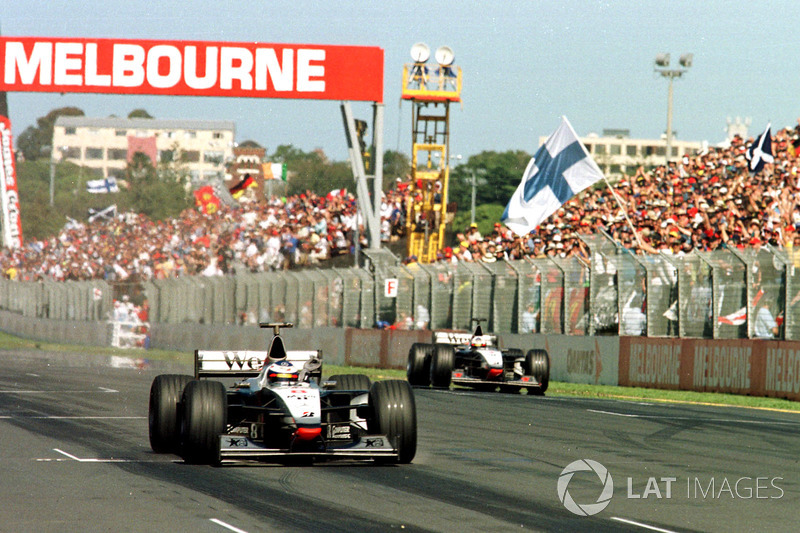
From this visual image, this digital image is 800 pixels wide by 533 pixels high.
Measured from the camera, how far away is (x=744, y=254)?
1950cm

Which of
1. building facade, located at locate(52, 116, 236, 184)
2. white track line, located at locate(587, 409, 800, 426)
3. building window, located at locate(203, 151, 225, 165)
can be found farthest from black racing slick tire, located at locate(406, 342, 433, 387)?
building window, located at locate(203, 151, 225, 165)

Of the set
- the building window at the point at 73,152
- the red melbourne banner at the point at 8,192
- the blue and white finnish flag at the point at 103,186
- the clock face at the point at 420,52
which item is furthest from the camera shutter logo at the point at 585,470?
the building window at the point at 73,152

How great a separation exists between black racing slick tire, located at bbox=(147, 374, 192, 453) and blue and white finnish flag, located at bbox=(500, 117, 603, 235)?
13702 millimetres

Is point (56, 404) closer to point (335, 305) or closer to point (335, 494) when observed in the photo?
point (335, 494)

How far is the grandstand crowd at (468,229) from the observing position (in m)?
24.5

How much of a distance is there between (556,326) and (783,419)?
8.96 metres

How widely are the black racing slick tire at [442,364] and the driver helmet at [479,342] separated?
39cm

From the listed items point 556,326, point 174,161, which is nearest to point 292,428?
point 556,326

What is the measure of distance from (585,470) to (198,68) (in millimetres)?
25475

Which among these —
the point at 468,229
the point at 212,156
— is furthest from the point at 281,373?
the point at 212,156

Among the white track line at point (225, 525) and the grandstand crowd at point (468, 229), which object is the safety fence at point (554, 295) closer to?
the grandstand crowd at point (468, 229)

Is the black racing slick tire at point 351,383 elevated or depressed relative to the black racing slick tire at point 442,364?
elevated

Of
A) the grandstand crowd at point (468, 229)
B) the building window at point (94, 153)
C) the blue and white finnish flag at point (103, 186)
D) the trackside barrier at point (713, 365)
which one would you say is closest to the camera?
the trackside barrier at point (713, 365)

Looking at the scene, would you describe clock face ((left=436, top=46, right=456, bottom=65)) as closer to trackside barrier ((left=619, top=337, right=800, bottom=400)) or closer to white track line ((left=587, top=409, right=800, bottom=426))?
trackside barrier ((left=619, top=337, right=800, bottom=400))
